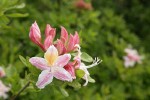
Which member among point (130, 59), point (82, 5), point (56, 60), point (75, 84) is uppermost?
point (56, 60)

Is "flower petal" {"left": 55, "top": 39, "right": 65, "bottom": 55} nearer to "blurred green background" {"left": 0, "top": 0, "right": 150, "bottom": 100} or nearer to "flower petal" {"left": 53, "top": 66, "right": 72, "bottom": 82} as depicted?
"flower petal" {"left": 53, "top": 66, "right": 72, "bottom": 82}

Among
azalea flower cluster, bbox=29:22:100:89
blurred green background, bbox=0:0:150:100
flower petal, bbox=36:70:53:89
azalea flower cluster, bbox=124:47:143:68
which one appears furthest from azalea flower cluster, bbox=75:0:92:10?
flower petal, bbox=36:70:53:89

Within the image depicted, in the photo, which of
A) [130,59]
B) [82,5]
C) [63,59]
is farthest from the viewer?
[82,5]

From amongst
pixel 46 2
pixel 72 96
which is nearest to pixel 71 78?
pixel 72 96

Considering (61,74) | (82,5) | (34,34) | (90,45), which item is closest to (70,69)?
(61,74)

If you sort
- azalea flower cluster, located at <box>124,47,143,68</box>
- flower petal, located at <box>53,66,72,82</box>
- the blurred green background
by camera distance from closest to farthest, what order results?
flower petal, located at <box>53,66,72,82</box> → the blurred green background → azalea flower cluster, located at <box>124,47,143,68</box>

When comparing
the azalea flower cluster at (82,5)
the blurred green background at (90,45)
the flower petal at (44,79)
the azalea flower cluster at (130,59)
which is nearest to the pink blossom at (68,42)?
the flower petal at (44,79)

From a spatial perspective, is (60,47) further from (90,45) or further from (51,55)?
(90,45)
